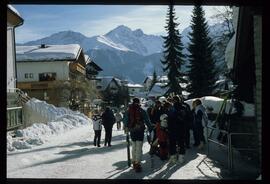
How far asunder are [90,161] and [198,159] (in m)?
3.25

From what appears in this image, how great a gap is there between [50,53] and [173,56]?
14984 mm

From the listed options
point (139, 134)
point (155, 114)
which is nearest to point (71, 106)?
point (155, 114)

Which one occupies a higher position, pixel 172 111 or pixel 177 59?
pixel 177 59

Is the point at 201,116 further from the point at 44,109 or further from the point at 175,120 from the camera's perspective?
the point at 44,109

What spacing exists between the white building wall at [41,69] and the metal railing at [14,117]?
22437 millimetres

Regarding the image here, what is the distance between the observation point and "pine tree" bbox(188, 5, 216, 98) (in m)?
40.9

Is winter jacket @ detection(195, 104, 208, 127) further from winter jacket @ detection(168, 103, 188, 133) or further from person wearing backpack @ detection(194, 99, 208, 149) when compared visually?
winter jacket @ detection(168, 103, 188, 133)

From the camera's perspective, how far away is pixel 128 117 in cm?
1068

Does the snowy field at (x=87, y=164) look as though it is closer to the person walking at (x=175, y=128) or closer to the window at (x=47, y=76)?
the person walking at (x=175, y=128)

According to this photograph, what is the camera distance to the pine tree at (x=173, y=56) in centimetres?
4825
